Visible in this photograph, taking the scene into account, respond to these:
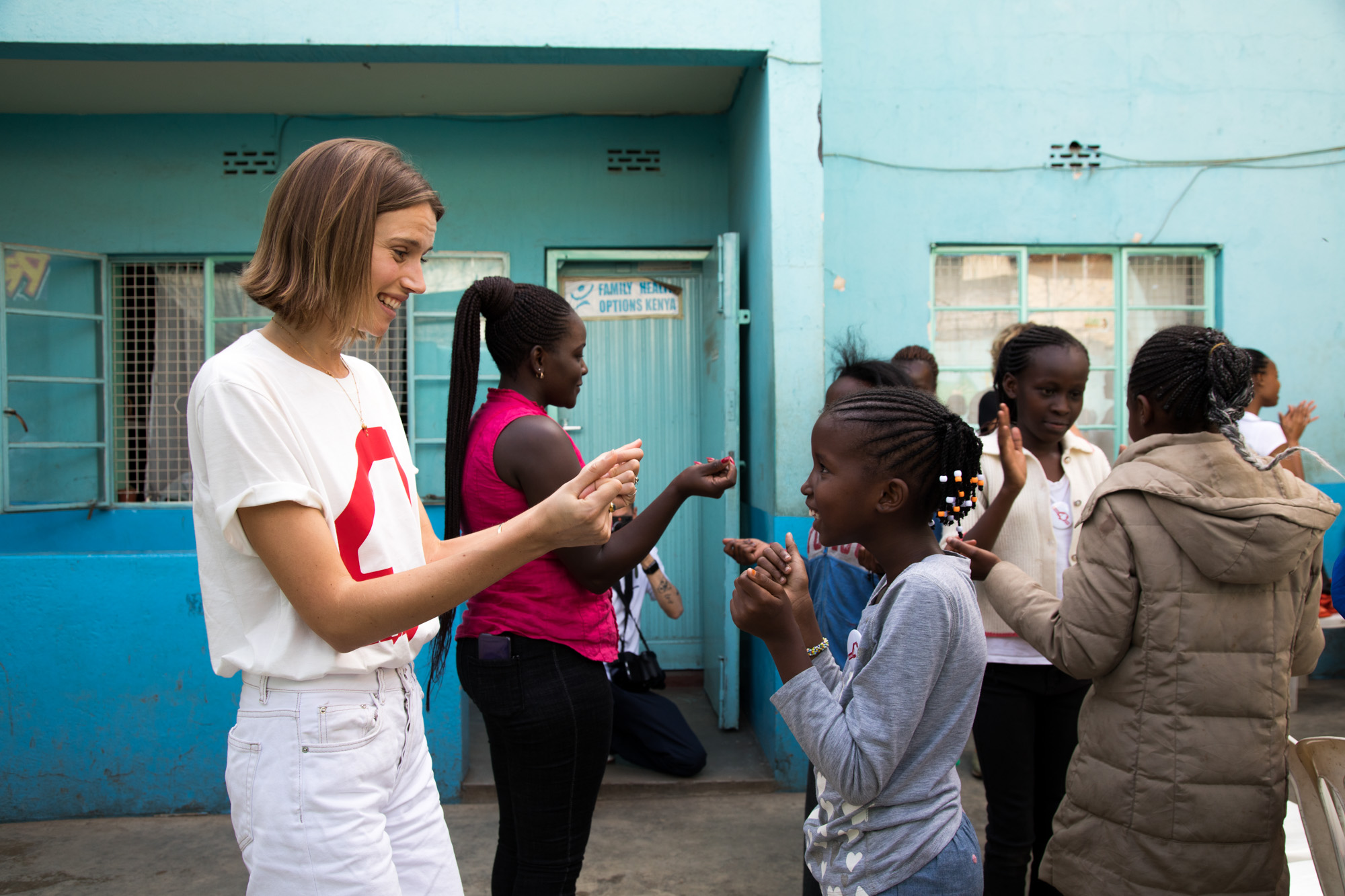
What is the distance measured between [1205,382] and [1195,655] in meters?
0.58

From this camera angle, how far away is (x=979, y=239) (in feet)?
15.4

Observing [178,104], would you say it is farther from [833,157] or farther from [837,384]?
[837,384]

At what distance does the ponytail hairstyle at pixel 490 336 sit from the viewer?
2039 mm

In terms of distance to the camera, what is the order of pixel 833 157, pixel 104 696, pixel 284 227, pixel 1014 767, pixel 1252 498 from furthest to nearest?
pixel 833 157 → pixel 104 696 → pixel 1014 767 → pixel 1252 498 → pixel 284 227

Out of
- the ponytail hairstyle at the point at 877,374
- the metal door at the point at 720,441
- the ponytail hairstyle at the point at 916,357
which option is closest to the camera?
the ponytail hairstyle at the point at 877,374

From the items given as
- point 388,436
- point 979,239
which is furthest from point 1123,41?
point 388,436

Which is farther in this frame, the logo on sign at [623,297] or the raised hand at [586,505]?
the logo on sign at [623,297]

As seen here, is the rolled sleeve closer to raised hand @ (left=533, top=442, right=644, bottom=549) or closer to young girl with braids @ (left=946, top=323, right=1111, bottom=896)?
raised hand @ (left=533, top=442, right=644, bottom=549)

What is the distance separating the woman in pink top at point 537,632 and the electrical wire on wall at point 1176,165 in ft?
10.7

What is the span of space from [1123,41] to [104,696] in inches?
229

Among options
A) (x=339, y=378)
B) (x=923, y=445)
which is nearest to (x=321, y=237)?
(x=339, y=378)

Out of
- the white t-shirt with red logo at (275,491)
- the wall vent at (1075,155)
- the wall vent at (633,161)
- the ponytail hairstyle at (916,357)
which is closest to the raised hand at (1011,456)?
the ponytail hairstyle at (916,357)

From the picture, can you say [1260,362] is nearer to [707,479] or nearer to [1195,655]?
[1195,655]

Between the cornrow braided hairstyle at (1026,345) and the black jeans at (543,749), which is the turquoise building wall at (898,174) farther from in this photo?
the black jeans at (543,749)
